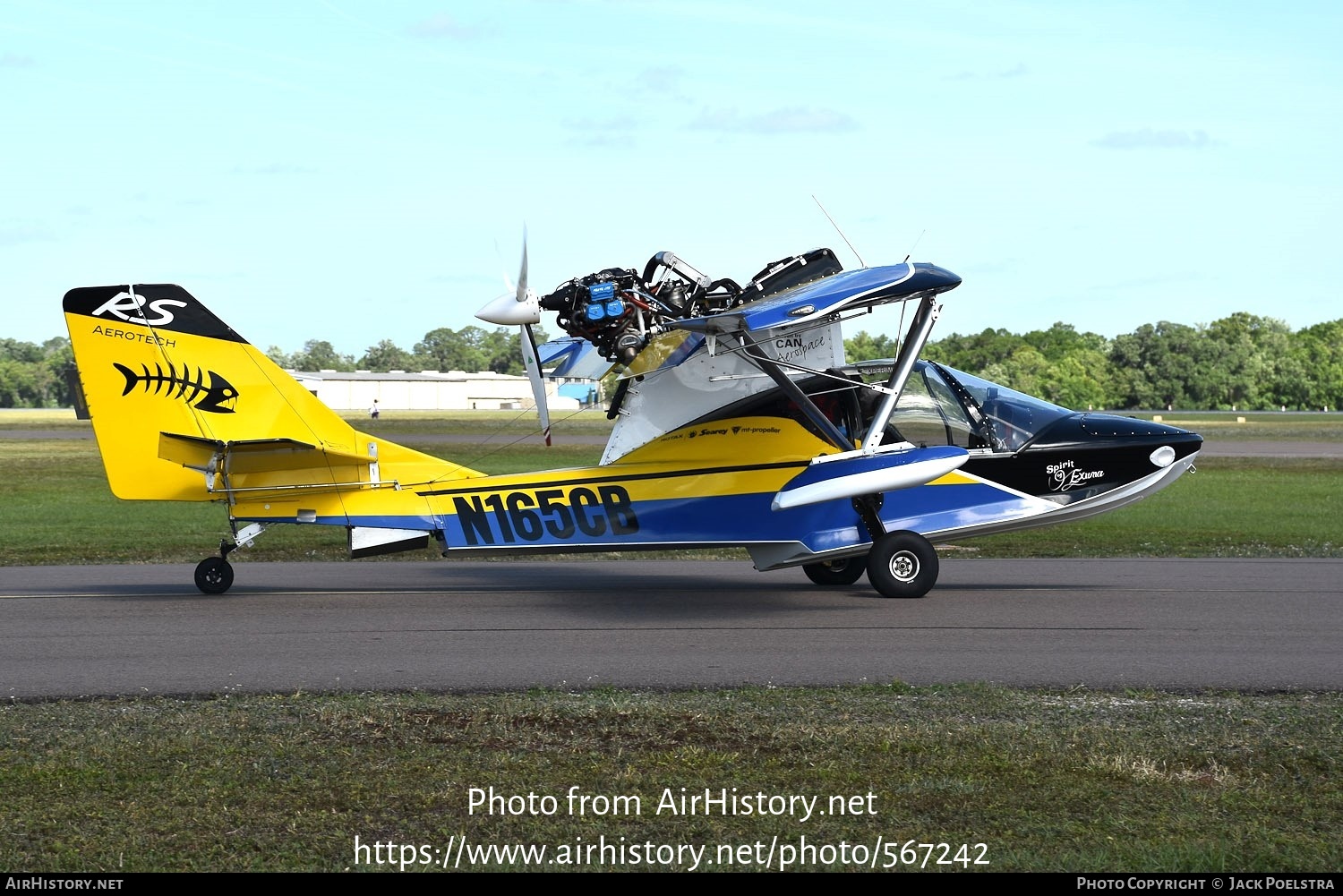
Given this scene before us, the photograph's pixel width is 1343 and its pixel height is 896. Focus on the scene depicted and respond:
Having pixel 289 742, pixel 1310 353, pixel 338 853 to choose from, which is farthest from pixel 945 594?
pixel 1310 353

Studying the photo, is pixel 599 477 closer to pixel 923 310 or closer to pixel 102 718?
pixel 923 310

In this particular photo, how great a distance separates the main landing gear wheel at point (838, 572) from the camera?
1457 cm

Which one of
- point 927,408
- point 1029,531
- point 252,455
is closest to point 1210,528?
point 1029,531

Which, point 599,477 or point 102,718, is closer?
point 102,718

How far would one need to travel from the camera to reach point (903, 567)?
1316 centimetres

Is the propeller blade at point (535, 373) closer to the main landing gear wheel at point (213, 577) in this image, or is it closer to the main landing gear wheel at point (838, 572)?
the main landing gear wheel at point (838, 572)

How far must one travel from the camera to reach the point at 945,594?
13617 mm

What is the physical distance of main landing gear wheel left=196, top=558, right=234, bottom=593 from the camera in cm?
1378

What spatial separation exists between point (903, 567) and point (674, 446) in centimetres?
265

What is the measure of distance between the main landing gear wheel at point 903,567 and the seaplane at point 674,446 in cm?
2

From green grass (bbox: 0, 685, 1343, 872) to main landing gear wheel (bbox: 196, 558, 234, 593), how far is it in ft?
16.9

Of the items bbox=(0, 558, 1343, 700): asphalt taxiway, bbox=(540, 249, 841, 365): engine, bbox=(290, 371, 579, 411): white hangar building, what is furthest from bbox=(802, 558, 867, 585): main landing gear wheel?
bbox=(290, 371, 579, 411): white hangar building

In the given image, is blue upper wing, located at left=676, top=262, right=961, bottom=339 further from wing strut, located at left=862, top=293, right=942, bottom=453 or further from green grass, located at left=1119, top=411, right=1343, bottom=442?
green grass, located at left=1119, top=411, right=1343, bottom=442

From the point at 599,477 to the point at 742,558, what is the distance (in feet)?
16.0
